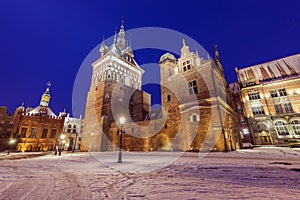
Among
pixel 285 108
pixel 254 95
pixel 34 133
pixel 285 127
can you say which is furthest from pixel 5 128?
pixel 285 108

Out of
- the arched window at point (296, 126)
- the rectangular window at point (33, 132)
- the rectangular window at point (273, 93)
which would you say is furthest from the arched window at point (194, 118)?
the rectangular window at point (33, 132)

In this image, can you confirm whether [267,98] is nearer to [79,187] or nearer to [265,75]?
[265,75]

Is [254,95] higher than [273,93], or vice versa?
[254,95]

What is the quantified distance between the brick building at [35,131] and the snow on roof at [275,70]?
46.0 meters

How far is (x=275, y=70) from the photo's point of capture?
29.2 metres

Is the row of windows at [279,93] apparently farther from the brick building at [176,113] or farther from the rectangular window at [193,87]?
the rectangular window at [193,87]

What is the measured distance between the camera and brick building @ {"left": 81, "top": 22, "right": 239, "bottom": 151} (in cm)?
1502

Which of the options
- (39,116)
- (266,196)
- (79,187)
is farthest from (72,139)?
(266,196)

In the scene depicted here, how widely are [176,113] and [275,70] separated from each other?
89.4 feet

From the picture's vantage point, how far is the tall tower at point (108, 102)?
25.7 meters

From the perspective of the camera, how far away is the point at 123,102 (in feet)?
101

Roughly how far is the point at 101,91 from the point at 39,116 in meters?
16.7

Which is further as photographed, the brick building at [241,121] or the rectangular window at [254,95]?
the rectangular window at [254,95]

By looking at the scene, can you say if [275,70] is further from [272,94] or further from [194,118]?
[194,118]
